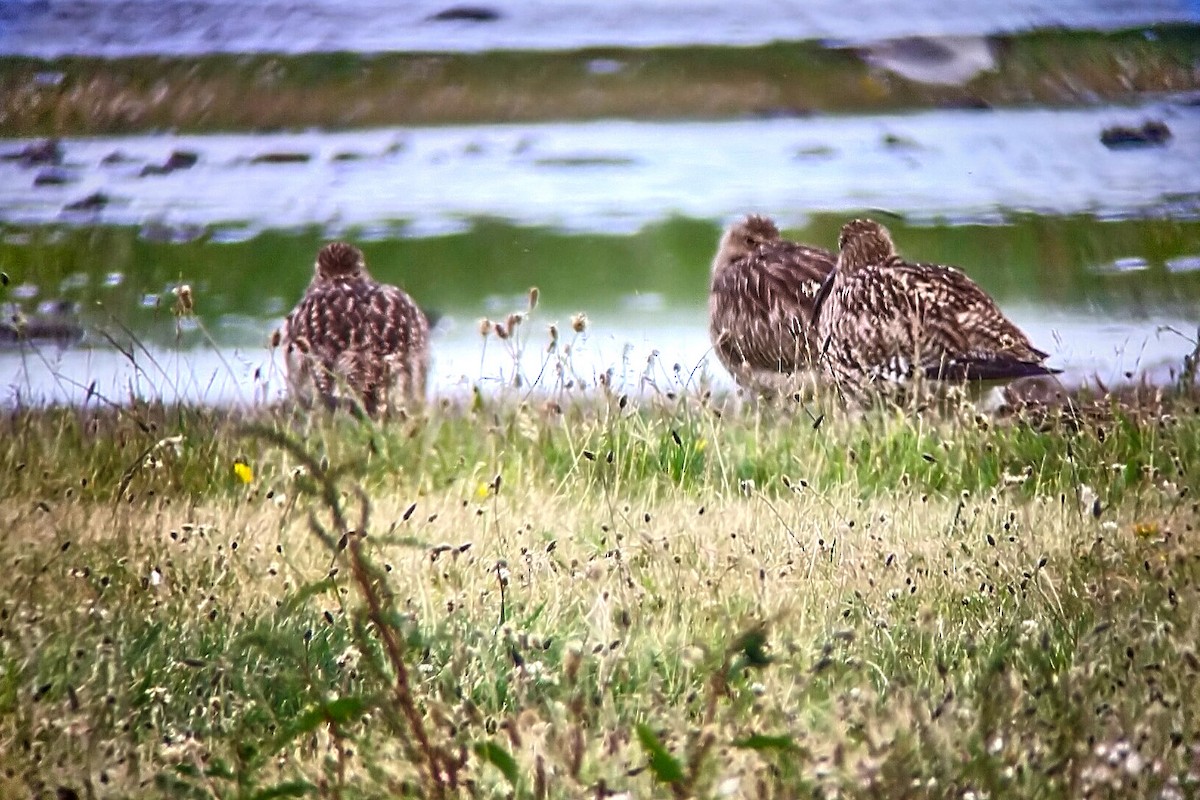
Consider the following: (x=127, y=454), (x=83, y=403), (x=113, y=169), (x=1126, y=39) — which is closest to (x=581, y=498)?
(x=127, y=454)

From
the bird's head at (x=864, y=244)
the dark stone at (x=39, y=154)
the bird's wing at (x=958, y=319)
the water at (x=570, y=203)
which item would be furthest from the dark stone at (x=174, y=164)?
the bird's wing at (x=958, y=319)

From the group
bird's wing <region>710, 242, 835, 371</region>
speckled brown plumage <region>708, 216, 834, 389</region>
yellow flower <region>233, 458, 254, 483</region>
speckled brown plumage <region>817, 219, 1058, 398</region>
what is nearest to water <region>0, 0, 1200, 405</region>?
speckled brown plumage <region>817, 219, 1058, 398</region>

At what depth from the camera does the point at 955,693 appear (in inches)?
101

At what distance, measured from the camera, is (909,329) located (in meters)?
4.96

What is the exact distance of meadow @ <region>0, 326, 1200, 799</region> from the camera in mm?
2238

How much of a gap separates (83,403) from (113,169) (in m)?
0.89

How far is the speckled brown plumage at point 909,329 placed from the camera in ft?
15.6

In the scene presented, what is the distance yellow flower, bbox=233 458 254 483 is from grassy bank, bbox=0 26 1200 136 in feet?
4.36

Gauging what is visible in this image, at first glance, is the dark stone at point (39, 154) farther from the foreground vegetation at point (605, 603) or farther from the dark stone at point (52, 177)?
the foreground vegetation at point (605, 603)

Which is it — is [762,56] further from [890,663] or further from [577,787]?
[577,787]

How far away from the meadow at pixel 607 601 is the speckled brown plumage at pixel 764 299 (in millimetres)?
642

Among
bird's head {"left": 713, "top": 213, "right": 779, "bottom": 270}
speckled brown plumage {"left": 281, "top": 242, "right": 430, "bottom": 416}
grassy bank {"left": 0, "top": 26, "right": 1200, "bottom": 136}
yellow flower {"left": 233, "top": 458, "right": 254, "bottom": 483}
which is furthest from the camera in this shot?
bird's head {"left": 713, "top": 213, "right": 779, "bottom": 270}

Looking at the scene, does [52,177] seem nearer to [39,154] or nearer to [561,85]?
[39,154]

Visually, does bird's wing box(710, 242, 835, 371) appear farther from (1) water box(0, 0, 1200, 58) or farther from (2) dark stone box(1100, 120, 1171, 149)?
(2) dark stone box(1100, 120, 1171, 149)
